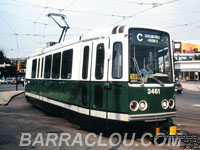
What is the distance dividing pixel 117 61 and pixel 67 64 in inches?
104

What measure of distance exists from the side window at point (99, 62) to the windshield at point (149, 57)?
33.7 inches

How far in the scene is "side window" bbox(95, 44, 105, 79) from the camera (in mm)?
6547

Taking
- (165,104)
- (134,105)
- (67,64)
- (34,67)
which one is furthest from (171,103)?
(34,67)

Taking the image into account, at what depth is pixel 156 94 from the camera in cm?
616

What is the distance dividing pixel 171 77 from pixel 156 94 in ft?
2.86

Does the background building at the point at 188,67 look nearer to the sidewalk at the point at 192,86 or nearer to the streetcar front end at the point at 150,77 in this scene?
the sidewalk at the point at 192,86

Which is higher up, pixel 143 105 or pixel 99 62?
pixel 99 62

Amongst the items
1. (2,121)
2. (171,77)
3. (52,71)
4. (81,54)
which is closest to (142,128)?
(171,77)

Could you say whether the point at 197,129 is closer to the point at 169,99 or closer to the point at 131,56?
the point at 169,99

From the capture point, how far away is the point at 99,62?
21.8 ft

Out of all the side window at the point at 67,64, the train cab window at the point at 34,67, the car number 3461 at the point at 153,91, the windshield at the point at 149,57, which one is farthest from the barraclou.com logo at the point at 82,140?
the train cab window at the point at 34,67

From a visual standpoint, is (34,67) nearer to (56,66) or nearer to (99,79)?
(56,66)

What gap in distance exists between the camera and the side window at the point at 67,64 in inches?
318

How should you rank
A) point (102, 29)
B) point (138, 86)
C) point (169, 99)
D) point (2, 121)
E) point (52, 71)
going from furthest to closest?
point (52, 71) < point (2, 121) < point (102, 29) < point (169, 99) < point (138, 86)
